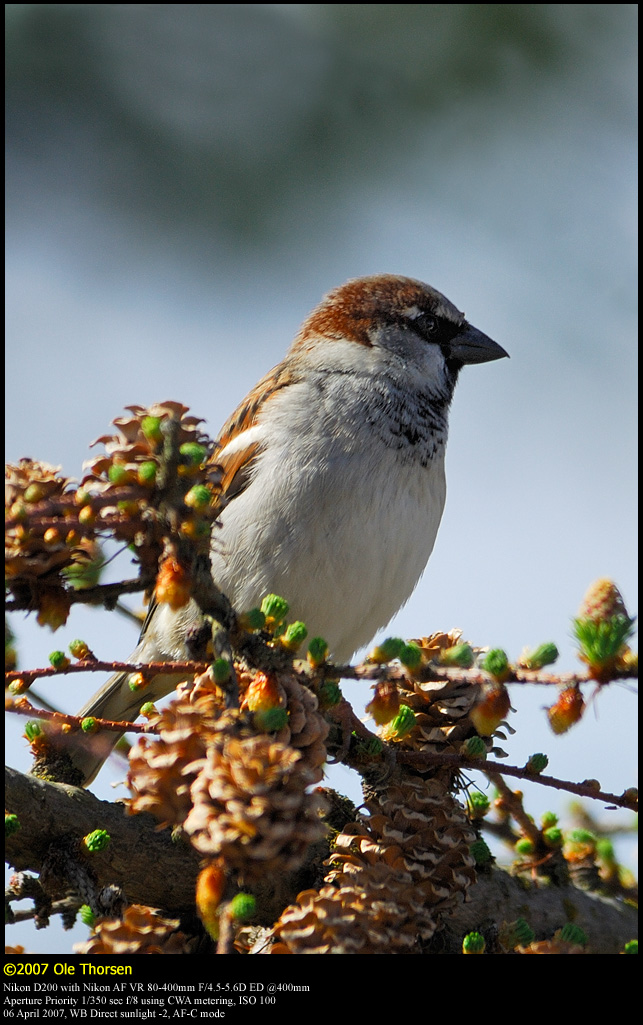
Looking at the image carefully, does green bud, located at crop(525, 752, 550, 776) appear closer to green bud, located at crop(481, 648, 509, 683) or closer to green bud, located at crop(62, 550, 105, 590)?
green bud, located at crop(481, 648, 509, 683)

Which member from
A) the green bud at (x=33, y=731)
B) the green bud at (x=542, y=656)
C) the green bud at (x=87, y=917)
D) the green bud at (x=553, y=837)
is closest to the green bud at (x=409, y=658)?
the green bud at (x=542, y=656)

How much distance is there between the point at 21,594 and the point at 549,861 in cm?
146

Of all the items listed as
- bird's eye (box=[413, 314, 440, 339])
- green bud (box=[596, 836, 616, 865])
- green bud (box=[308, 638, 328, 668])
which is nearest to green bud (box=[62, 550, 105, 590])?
green bud (box=[308, 638, 328, 668])

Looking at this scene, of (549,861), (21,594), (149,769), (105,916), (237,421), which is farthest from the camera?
(237,421)

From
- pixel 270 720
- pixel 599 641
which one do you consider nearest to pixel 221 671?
pixel 270 720

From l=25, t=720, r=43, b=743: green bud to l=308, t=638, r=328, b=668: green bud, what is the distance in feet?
2.46

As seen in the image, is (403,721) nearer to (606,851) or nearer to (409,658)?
(409,658)

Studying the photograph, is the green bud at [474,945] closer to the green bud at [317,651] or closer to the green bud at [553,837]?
the green bud at [317,651]

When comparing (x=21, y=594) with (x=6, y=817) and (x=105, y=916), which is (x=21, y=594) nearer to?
(x=6, y=817)

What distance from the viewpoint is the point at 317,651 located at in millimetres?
1353

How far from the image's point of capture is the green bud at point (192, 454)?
1.30 m
